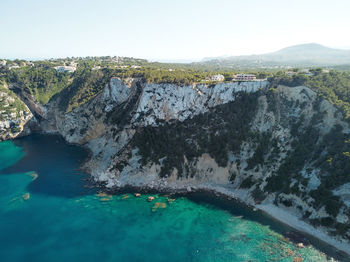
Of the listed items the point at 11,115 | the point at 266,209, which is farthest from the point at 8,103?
the point at 266,209

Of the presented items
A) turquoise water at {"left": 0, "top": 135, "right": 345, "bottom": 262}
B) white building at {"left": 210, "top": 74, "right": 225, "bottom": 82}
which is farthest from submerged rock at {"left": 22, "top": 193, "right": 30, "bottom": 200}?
white building at {"left": 210, "top": 74, "right": 225, "bottom": 82}

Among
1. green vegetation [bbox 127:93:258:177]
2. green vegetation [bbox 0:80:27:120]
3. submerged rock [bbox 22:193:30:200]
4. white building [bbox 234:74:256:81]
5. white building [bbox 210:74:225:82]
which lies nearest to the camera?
submerged rock [bbox 22:193:30:200]

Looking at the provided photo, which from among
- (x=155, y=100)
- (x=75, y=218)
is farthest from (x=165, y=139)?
(x=75, y=218)

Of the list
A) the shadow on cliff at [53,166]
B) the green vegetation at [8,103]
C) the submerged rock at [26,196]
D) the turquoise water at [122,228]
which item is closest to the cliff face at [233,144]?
the shadow on cliff at [53,166]

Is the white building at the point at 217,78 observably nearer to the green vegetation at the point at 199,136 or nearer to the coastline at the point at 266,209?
the green vegetation at the point at 199,136

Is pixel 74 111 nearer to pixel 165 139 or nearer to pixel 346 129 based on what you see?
pixel 165 139

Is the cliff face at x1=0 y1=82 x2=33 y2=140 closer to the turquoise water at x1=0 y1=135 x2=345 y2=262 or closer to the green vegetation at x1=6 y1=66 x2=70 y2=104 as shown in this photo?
the green vegetation at x1=6 y1=66 x2=70 y2=104
